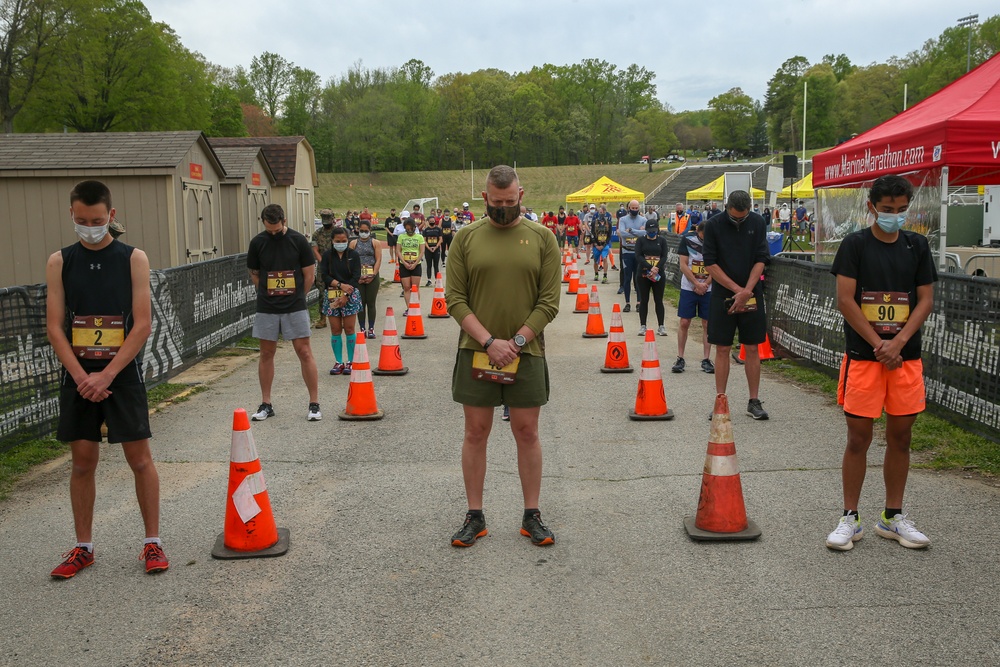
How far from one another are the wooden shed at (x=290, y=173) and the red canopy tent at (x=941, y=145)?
18.5 meters

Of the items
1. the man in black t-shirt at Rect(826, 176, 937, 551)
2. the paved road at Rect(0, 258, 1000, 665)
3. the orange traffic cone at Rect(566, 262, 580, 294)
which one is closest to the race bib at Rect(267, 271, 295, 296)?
the paved road at Rect(0, 258, 1000, 665)

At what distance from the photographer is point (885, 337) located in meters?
5.10

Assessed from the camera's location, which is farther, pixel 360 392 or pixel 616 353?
pixel 616 353

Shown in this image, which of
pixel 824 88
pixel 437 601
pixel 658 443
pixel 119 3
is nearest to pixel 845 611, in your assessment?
pixel 437 601

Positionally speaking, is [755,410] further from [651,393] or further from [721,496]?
[721,496]

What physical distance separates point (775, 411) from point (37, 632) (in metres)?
6.54

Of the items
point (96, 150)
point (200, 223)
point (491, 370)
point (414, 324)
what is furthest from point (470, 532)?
point (96, 150)

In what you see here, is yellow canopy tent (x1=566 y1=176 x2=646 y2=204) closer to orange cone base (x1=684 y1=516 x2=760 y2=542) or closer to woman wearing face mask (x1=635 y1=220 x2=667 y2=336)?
woman wearing face mask (x1=635 y1=220 x2=667 y2=336)

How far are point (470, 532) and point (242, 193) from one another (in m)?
19.0

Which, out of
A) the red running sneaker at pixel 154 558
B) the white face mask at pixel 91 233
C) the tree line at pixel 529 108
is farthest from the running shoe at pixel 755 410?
the tree line at pixel 529 108

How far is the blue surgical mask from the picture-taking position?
16.4 ft

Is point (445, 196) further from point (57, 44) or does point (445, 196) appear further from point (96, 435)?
point (96, 435)

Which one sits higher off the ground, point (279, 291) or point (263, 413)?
point (279, 291)

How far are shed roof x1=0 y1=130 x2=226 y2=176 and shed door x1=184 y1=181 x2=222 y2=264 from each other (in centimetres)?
81
